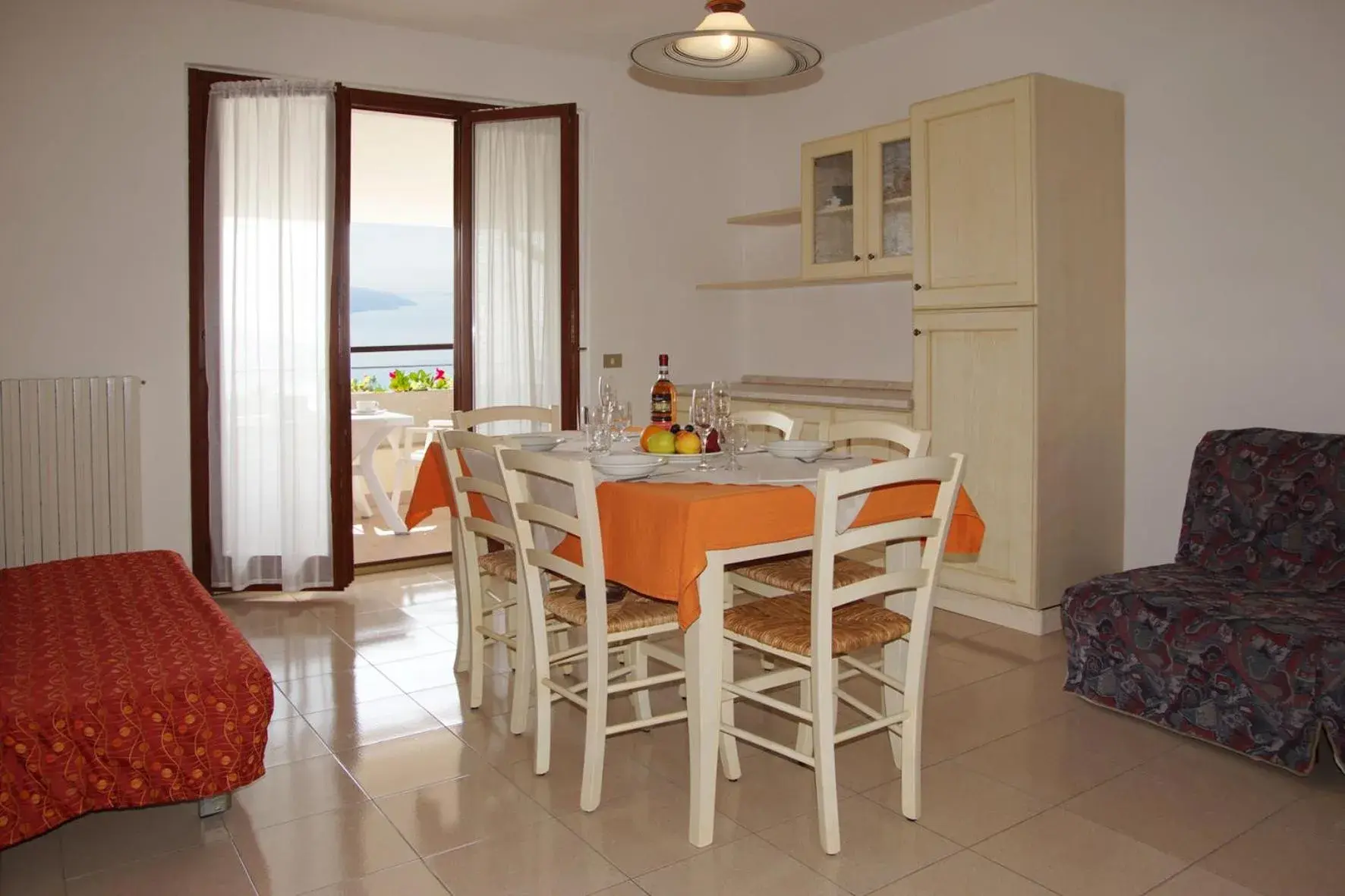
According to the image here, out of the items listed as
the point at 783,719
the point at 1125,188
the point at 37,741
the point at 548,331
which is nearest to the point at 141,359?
the point at 548,331

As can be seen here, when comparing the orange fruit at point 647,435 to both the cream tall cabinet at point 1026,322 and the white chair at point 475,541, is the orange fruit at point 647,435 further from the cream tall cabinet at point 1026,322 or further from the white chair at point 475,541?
the cream tall cabinet at point 1026,322

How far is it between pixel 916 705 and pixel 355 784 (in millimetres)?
1462

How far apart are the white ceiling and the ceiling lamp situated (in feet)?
4.84

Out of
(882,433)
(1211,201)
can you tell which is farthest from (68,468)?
(1211,201)

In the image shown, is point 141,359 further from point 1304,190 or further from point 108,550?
point 1304,190

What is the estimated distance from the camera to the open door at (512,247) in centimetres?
514

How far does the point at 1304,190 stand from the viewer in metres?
3.58

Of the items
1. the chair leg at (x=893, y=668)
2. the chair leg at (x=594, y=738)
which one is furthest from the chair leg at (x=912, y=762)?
the chair leg at (x=594, y=738)

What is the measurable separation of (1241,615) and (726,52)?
2.15 meters

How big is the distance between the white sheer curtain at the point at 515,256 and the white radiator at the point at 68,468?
160 centimetres

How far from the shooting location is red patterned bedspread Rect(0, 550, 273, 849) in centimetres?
213

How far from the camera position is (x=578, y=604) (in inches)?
107

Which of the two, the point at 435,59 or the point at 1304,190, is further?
the point at 435,59

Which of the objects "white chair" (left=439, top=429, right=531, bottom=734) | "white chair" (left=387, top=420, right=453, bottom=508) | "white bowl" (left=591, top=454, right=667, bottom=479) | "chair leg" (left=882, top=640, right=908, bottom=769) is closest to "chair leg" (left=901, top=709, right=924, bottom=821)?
"chair leg" (left=882, top=640, right=908, bottom=769)
